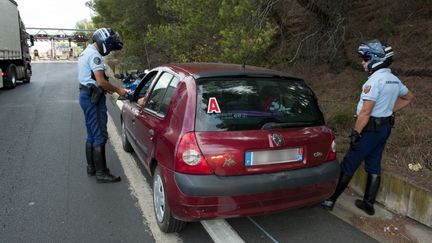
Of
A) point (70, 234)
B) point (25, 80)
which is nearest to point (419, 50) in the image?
point (70, 234)

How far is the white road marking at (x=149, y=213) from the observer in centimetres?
336

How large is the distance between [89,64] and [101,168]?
1.32 meters

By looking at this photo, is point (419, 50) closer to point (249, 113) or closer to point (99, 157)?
point (249, 113)

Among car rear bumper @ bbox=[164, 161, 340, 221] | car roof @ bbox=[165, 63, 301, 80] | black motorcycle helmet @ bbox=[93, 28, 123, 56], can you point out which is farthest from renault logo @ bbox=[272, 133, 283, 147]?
black motorcycle helmet @ bbox=[93, 28, 123, 56]

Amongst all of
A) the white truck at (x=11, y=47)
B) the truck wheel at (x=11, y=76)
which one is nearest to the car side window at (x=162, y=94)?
the white truck at (x=11, y=47)

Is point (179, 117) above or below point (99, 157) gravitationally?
above

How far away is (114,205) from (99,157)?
3.06 feet

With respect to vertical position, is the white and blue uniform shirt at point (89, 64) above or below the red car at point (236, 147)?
above

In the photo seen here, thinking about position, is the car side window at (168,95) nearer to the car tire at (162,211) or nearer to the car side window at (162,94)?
the car side window at (162,94)

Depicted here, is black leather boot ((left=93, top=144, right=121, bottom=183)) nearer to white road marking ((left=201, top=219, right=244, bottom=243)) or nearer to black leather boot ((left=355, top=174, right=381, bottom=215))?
white road marking ((left=201, top=219, right=244, bottom=243))

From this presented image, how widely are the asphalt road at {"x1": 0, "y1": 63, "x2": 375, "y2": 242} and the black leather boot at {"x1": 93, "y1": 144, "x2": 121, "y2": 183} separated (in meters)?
0.10

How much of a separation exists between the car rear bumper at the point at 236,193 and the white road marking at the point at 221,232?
0.37m

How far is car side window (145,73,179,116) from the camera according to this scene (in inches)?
144

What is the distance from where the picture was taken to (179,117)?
319 centimetres
